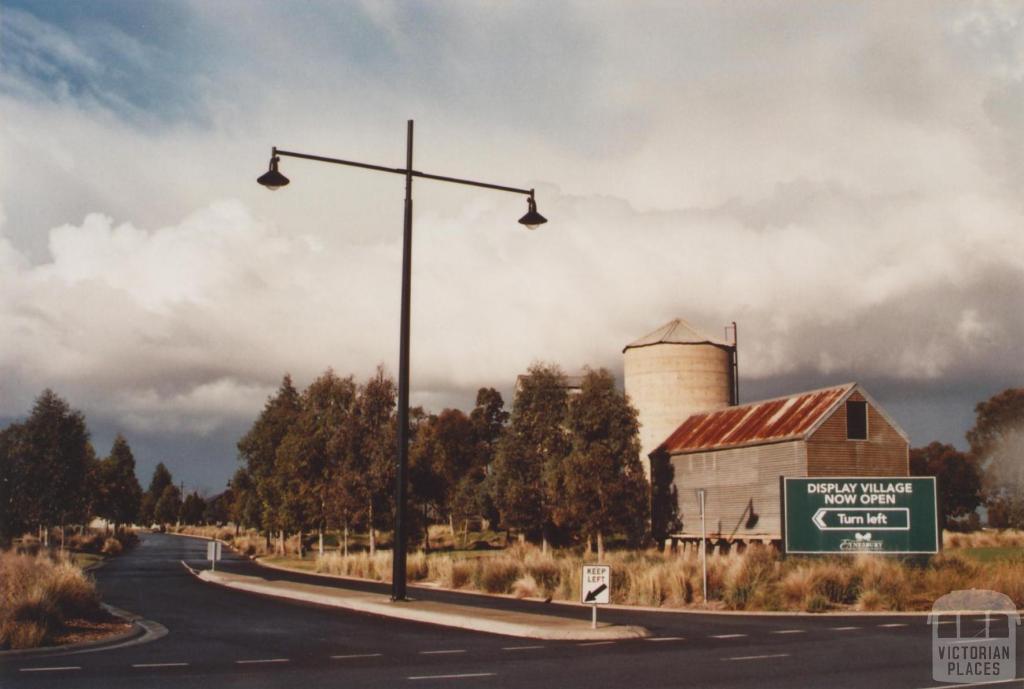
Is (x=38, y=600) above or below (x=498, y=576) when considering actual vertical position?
above

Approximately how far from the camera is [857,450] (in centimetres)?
4403

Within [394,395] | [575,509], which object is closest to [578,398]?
[575,509]

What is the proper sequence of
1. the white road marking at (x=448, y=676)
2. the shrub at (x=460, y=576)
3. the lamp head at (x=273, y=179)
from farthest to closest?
the shrub at (x=460, y=576), the lamp head at (x=273, y=179), the white road marking at (x=448, y=676)

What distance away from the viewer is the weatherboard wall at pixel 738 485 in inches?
1719

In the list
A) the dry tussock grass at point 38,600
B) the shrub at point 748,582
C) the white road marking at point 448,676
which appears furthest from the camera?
the shrub at point 748,582

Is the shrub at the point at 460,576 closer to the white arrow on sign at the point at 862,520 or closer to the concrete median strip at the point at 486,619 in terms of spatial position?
the concrete median strip at the point at 486,619

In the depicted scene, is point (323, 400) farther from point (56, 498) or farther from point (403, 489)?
point (403, 489)

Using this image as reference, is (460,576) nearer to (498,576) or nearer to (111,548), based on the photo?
(498,576)

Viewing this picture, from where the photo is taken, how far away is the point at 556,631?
1639 centimetres

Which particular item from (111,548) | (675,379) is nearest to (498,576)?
(675,379)

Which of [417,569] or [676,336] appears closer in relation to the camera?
[417,569]

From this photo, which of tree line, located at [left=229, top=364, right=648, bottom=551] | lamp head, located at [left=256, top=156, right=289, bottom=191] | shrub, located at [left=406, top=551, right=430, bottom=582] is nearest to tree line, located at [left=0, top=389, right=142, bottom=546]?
tree line, located at [left=229, top=364, right=648, bottom=551]

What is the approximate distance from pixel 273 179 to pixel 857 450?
107 feet

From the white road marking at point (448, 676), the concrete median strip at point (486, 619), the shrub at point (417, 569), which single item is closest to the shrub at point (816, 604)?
the concrete median strip at point (486, 619)
